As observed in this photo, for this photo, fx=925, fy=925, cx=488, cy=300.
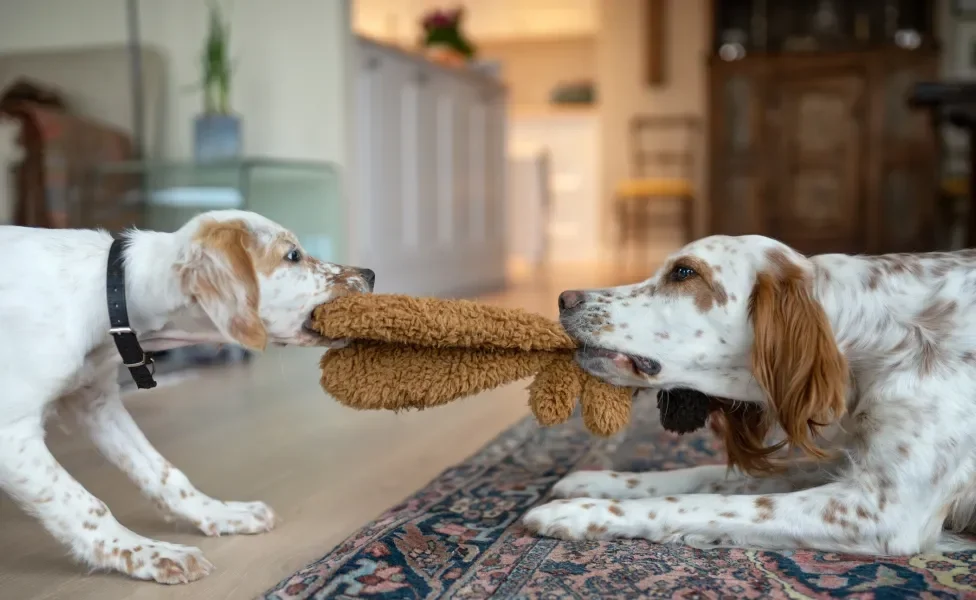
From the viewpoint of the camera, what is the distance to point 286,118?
4.64 meters

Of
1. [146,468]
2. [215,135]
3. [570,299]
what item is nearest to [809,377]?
[570,299]

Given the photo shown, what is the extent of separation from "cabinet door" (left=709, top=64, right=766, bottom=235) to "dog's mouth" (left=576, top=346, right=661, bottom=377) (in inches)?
308

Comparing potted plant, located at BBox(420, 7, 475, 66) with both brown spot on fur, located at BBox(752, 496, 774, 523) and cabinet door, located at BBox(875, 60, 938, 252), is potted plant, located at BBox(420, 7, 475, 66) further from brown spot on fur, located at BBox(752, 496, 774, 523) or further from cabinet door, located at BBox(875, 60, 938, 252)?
brown spot on fur, located at BBox(752, 496, 774, 523)

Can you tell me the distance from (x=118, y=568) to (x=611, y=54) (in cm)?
903

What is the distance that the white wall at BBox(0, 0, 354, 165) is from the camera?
4.59 meters

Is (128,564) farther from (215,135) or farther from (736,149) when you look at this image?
(736,149)

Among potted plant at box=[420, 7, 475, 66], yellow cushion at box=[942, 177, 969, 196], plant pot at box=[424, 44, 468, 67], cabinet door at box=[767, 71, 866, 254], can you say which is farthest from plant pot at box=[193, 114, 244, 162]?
cabinet door at box=[767, 71, 866, 254]

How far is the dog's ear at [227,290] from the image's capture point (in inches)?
62.7

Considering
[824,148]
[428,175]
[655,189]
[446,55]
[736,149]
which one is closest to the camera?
[428,175]

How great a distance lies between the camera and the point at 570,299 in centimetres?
181

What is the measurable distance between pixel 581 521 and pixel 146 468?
0.86 meters

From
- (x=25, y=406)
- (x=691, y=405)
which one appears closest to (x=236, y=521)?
(x=25, y=406)

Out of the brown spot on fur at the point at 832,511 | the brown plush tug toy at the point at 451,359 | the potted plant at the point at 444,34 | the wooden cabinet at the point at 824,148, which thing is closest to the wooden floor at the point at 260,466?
the brown plush tug toy at the point at 451,359

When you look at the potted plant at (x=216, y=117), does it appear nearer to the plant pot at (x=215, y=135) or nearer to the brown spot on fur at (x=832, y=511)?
the plant pot at (x=215, y=135)
